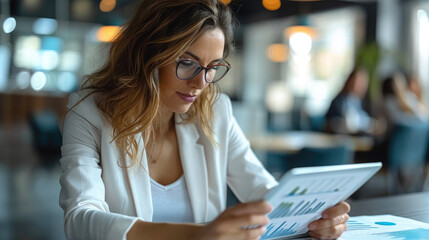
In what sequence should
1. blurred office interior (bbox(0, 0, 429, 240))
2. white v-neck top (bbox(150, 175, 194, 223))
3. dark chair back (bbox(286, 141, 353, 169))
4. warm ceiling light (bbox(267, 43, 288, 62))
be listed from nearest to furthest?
white v-neck top (bbox(150, 175, 194, 223)) < dark chair back (bbox(286, 141, 353, 169)) < blurred office interior (bbox(0, 0, 429, 240)) < warm ceiling light (bbox(267, 43, 288, 62))

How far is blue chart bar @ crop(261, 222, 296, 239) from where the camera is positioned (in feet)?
3.60

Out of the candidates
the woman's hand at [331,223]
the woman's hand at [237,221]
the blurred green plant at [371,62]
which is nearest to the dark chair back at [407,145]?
the blurred green plant at [371,62]

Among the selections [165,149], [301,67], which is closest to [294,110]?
[301,67]

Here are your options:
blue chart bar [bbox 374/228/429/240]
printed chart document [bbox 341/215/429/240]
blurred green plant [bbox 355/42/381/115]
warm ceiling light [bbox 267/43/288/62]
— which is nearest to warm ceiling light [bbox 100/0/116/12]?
warm ceiling light [bbox 267/43/288/62]

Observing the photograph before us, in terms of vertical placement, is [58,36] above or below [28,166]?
above

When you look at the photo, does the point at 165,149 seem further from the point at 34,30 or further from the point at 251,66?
the point at 251,66

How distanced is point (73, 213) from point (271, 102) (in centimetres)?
1210

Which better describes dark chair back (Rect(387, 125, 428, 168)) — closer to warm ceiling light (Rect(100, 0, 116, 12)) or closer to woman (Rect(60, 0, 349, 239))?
woman (Rect(60, 0, 349, 239))

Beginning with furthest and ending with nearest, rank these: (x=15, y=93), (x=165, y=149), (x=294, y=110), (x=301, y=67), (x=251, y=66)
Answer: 1. (x=251, y=66)
2. (x=301, y=67)
3. (x=294, y=110)
4. (x=15, y=93)
5. (x=165, y=149)

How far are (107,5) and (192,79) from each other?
31.4 ft

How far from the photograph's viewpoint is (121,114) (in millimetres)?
1447

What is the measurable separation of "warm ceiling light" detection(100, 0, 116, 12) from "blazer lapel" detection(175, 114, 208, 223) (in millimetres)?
9231

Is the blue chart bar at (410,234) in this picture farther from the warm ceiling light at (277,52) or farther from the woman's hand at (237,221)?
the warm ceiling light at (277,52)

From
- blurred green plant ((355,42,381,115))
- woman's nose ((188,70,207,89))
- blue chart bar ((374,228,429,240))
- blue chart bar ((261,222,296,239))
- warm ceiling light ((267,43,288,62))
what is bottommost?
blue chart bar ((374,228,429,240))
